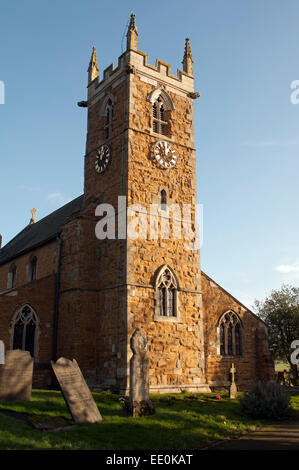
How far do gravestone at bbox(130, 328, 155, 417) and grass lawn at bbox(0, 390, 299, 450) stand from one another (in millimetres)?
371

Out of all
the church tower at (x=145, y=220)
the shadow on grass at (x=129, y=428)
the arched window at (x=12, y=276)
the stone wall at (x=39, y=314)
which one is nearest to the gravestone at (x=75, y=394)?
the shadow on grass at (x=129, y=428)

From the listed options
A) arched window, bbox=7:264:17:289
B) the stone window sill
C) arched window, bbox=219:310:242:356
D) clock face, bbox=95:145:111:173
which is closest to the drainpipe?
clock face, bbox=95:145:111:173

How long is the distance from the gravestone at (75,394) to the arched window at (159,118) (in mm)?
14759

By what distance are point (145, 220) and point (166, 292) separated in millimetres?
3568

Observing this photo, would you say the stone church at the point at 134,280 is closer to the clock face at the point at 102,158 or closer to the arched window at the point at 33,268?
the clock face at the point at 102,158

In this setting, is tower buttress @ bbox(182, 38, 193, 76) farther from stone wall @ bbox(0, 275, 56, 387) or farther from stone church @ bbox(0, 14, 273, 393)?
stone wall @ bbox(0, 275, 56, 387)

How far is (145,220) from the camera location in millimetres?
20594

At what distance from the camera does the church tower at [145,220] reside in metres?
19.4

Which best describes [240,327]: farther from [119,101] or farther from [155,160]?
[119,101]

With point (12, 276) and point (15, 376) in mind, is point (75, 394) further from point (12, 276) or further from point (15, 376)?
point (12, 276)

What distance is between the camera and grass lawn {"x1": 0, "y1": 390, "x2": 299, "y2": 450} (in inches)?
339

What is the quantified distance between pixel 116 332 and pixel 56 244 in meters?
6.67

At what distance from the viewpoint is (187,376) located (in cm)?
2003

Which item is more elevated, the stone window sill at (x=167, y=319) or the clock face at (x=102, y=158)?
the clock face at (x=102, y=158)
